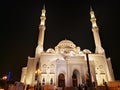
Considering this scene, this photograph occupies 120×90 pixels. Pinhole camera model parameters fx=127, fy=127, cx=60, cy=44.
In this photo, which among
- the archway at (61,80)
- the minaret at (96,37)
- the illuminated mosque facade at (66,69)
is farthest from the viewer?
the minaret at (96,37)

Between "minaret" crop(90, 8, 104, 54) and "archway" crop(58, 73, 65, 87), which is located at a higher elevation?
"minaret" crop(90, 8, 104, 54)

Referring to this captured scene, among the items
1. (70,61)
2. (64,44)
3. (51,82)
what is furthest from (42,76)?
(64,44)

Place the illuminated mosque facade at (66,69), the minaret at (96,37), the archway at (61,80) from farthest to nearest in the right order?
the minaret at (96,37), the archway at (61,80), the illuminated mosque facade at (66,69)

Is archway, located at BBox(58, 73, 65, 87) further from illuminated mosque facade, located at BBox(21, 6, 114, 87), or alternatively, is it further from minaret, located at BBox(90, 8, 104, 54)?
minaret, located at BBox(90, 8, 104, 54)

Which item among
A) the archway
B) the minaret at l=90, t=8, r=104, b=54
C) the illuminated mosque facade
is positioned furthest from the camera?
the minaret at l=90, t=8, r=104, b=54

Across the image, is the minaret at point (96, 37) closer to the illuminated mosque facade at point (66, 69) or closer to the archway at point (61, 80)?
the illuminated mosque facade at point (66, 69)

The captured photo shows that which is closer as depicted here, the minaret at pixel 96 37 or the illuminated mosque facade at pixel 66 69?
the illuminated mosque facade at pixel 66 69

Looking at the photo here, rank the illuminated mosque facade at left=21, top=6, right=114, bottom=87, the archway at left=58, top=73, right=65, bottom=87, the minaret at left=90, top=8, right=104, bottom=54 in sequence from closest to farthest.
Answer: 1. the illuminated mosque facade at left=21, top=6, right=114, bottom=87
2. the archway at left=58, top=73, right=65, bottom=87
3. the minaret at left=90, top=8, right=104, bottom=54

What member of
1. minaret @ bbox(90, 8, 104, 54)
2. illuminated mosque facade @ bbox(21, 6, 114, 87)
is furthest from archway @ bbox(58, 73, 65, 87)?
minaret @ bbox(90, 8, 104, 54)

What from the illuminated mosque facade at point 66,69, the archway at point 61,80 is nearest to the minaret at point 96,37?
the illuminated mosque facade at point 66,69

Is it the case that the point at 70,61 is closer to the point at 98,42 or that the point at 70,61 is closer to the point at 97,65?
the point at 97,65

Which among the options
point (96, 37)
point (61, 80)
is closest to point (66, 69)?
point (61, 80)

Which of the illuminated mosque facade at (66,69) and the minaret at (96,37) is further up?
the minaret at (96,37)

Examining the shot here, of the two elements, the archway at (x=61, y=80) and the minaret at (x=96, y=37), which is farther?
the minaret at (x=96, y=37)
